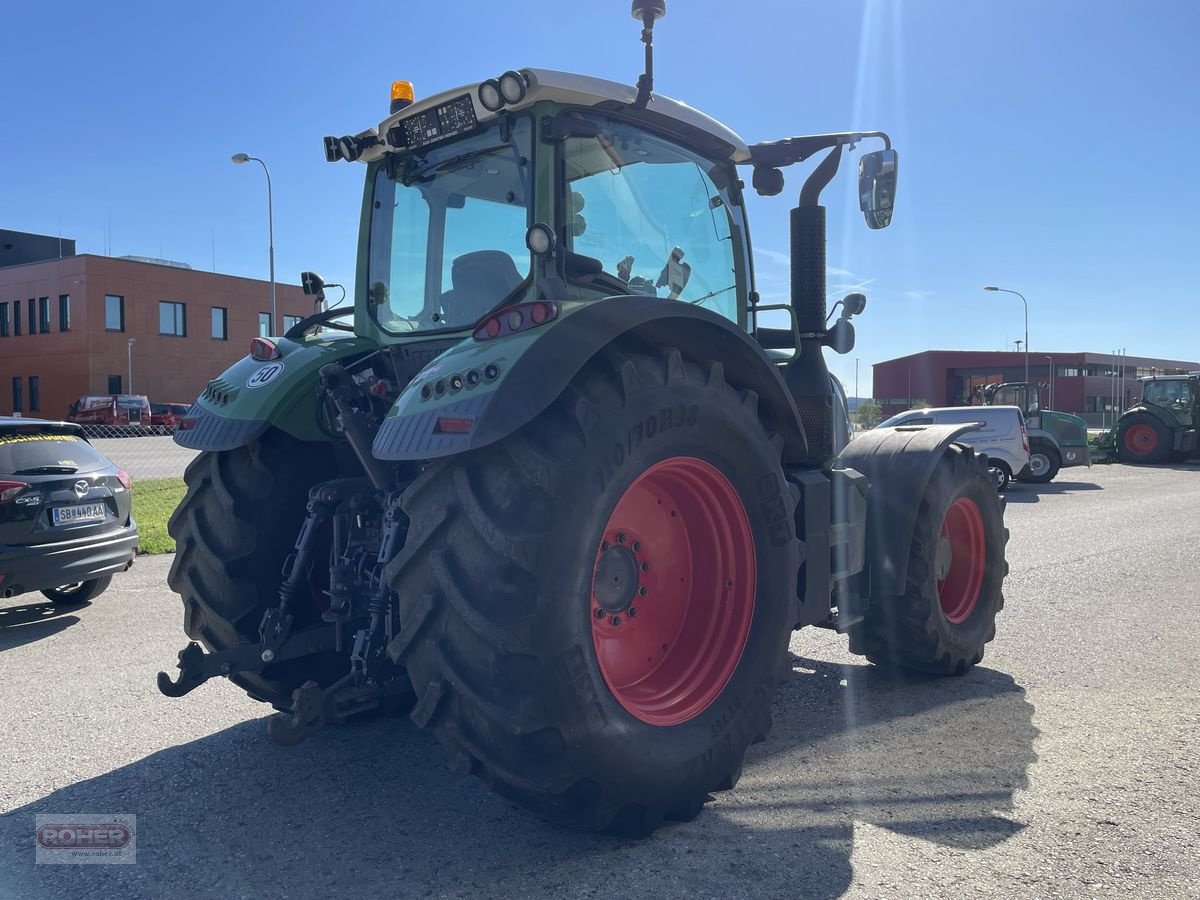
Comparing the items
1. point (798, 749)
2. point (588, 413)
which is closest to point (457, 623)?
point (588, 413)

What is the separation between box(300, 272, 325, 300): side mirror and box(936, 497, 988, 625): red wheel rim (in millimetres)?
3621

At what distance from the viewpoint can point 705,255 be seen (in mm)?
4312

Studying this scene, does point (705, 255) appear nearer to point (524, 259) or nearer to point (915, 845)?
point (524, 259)

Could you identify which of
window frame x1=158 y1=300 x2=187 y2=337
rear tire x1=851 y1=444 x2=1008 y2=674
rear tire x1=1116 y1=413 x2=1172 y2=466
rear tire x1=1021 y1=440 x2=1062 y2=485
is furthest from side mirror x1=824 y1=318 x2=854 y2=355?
window frame x1=158 y1=300 x2=187 y2=337

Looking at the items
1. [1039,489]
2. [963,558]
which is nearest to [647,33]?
[963,558]

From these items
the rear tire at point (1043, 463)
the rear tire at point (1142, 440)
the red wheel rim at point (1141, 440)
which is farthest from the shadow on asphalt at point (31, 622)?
the red wheel rim at point (1141, 440)

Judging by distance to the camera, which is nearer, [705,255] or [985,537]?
[705,255]

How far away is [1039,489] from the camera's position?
62.6 feet

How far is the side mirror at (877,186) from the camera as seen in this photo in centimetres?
420

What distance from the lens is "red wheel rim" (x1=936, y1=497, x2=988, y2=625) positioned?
17.6 feet

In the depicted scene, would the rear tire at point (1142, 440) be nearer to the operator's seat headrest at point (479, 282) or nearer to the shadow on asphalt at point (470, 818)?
the shadow on asphalt at point (470, 818)

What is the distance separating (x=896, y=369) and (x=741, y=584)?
254 feet

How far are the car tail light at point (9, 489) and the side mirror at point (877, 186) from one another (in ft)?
19.7

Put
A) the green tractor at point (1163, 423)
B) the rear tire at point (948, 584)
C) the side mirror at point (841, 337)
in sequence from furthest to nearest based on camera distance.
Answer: the green tractor at point (1163, 423) → the rear tire at point (948, 584) → the side mirror at point (841, 337)
